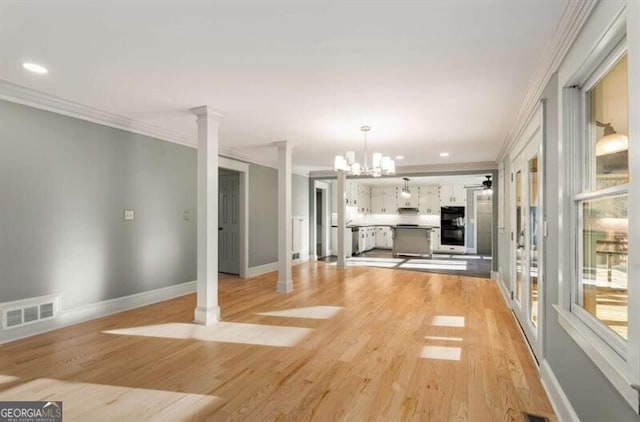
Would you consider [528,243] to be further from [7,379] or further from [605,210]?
[7,379]

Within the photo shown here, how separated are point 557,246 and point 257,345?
249 cm

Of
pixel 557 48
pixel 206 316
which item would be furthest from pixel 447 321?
pixel 557 48

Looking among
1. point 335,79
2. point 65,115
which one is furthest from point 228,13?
point 65,115

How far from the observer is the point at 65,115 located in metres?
3.47

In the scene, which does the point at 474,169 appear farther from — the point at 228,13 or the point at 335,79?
the point at 228,13

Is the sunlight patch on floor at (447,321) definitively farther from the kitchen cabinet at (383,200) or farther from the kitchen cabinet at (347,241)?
the kitchen cabinet at (383,200)

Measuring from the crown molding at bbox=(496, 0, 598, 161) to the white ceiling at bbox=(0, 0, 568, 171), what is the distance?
0.16 feet

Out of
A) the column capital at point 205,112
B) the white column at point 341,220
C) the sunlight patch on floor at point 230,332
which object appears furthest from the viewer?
the white column at point 341,220

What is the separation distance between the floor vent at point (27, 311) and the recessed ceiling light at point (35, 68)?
209 cm

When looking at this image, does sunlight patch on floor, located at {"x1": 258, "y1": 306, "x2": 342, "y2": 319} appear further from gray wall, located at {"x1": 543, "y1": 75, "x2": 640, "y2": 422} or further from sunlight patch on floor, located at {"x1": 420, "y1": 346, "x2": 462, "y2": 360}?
gray wall, located at {"x1": 543, "y1": 75, "x2": 640, "y2": 422}

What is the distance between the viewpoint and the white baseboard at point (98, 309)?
3161 millimetres

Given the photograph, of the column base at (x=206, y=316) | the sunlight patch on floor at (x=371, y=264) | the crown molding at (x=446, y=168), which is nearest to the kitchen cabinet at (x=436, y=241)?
the sunlight patch on floor at (x=371, y=264)

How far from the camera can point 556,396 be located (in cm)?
205

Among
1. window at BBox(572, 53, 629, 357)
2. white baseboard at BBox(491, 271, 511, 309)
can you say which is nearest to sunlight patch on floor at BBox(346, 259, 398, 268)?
white baseboard at BBox(491, 271, 511, 309)
